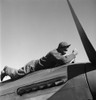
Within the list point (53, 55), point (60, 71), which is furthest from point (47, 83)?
point (53, 55)

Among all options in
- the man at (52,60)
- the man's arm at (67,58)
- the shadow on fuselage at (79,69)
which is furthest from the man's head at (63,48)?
the shadow on fuselage at (79,69)

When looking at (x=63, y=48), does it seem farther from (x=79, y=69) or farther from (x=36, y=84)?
(x=79, y=69)

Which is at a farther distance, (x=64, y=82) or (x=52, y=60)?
(x=52, y=60)

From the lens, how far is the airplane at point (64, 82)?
267 inches

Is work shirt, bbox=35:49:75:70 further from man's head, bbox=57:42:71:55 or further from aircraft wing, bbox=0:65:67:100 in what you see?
aircraft wing, bbox=0:65:67:100

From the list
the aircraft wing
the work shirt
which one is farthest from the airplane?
the work shirt

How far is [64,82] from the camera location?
282 inches

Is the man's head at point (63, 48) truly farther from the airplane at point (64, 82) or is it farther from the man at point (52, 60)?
the airplane at point (64, 82)

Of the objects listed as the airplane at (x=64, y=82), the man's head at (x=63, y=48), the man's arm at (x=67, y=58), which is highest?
the man's head at (x=63, y=48)

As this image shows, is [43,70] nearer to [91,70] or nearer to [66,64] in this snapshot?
[66,64]

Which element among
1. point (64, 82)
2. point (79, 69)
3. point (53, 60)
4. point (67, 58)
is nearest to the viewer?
point (79, 69)

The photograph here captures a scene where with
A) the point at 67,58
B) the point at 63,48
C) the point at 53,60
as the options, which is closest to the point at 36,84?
the point at 53,60

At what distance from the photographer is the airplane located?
267 inches

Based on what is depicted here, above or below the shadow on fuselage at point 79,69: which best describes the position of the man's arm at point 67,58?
above
